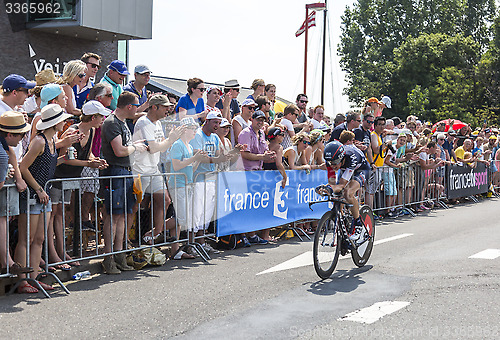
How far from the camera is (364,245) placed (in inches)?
329

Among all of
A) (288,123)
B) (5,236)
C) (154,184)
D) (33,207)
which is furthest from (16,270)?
(288,123)

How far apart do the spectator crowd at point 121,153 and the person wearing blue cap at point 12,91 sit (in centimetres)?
1

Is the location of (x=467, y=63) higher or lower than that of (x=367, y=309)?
higher

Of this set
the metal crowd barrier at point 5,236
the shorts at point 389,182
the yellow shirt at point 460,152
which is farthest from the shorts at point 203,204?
the yellow shirt at point 460,152

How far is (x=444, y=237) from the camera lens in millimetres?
11234

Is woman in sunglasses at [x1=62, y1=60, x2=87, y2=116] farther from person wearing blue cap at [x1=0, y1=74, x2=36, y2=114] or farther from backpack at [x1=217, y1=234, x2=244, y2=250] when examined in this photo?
backpack at [x1=217, y1=234, x2=244, y2=250]

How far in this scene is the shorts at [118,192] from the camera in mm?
7949

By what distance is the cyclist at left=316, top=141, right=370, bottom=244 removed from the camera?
311 inches

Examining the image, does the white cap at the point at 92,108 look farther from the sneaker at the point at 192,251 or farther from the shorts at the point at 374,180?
the shorts at the point at 374,180

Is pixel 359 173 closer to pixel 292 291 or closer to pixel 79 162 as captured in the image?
pixel 292 291

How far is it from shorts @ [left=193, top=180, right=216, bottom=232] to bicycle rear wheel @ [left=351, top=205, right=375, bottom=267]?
233 centimetres

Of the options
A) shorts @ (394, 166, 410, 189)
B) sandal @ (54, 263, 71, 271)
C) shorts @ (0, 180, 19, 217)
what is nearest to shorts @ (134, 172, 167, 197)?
sandal @ (54, 263, 71, 271)

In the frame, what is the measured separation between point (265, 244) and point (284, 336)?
5337mm

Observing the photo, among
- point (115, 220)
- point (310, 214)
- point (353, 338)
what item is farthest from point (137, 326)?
point (310, 214)
